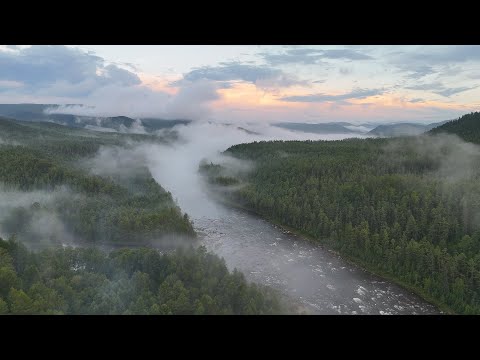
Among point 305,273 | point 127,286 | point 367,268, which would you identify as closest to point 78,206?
point 127,286

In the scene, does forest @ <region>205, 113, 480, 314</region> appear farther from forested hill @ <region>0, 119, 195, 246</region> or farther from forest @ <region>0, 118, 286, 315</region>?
forested hill @ <region>0, 119, 195, 246</region>

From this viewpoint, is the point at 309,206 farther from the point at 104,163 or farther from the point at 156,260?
the point at 104,163

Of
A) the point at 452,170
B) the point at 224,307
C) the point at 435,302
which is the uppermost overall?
the point at 452,170

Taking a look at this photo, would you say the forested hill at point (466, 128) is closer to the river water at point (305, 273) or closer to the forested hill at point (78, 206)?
the river water at point (305, 273)
